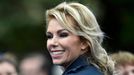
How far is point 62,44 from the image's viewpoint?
935cm

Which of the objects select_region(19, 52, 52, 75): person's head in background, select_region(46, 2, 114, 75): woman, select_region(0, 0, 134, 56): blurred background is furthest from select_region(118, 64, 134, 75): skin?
select_region(0, 0, 134, 56): blurred background

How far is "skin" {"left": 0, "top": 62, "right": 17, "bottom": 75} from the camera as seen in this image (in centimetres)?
1265

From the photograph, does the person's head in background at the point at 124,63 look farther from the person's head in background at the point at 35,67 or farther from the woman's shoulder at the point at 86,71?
the woman's shoulder at the point at 86,71

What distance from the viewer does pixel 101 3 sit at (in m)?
21.0

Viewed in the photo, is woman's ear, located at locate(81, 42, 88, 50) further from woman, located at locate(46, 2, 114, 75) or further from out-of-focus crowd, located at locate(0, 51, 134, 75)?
out-of-focus crowd, located at locate(0, 51, 134, 75)

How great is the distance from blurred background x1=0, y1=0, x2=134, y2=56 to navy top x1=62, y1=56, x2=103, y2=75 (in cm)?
933

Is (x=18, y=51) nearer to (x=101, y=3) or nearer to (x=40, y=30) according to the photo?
(x=40, y=30)

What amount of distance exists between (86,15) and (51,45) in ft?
1.65

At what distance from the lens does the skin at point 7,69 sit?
1265cm

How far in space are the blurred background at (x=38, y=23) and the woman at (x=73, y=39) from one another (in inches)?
360

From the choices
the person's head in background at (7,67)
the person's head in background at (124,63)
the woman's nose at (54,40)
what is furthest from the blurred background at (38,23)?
the woman's nose at (54,40)

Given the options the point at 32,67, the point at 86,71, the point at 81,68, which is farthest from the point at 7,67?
the point at 86,71

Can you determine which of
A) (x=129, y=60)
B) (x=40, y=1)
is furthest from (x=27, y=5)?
(x=129, y=60)

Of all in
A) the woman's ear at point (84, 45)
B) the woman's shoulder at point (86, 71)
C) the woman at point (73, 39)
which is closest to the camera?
the woman's shoulder at point (86, 71)
